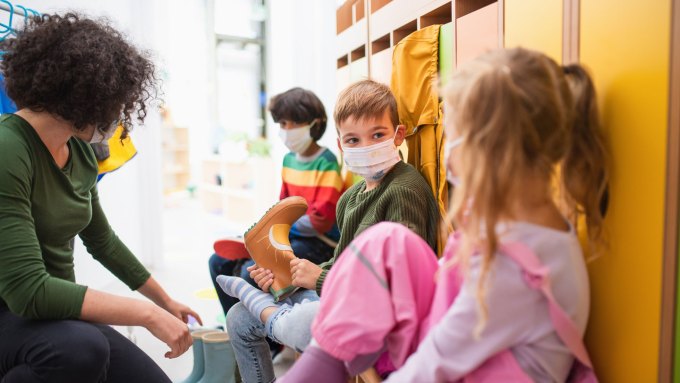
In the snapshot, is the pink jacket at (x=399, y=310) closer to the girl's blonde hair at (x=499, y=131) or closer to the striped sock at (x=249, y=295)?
the girl's blonde hair at (x=499, y=131)

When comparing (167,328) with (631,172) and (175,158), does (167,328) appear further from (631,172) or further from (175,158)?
(175,158)

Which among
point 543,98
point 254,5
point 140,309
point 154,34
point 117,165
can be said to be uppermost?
point 254,5

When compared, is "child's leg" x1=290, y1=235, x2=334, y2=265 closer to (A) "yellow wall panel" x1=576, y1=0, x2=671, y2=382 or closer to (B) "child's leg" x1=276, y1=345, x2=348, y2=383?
(B) "child's leg" x1=276, y1=345, x2=348, y2=383

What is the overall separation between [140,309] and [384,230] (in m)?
0.60

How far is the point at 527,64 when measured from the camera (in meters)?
0.80

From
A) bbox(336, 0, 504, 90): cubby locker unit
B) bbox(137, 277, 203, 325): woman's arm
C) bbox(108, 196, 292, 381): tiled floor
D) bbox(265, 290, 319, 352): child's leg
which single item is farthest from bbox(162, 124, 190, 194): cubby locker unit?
bbox(265, 290, 319, 352): child's leg

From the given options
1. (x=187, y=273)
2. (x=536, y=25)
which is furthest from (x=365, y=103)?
(x=187, y=273)

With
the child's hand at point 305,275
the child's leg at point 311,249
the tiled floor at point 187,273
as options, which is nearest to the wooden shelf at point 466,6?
the child's hand at point 305,275

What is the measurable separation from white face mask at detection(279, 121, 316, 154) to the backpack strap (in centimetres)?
147

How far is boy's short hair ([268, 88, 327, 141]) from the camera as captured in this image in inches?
85.7

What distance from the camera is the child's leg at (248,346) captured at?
1.45 m

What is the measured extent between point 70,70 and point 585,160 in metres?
1.12

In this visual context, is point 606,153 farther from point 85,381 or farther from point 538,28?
point 85,381

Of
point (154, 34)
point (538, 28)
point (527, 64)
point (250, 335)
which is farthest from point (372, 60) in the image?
point (154, 34)
